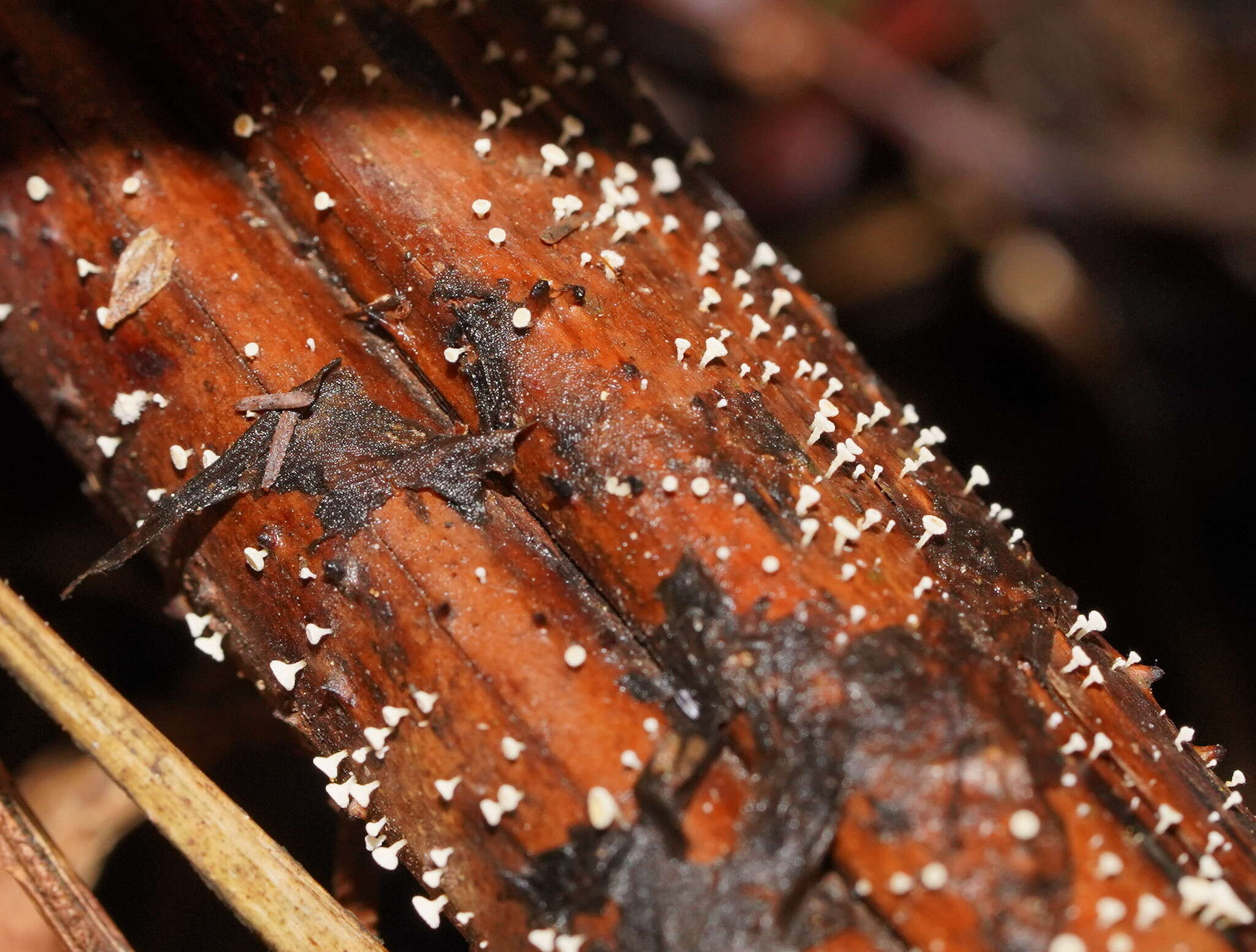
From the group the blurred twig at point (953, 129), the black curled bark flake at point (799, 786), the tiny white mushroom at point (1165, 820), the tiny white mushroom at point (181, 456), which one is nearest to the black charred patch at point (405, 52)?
the tiny white mushroom at point (181, 456)

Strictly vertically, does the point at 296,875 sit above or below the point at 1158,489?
above

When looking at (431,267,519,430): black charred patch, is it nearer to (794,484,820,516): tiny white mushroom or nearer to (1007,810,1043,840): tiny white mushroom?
(794,484,820,516): tiny white mushroom

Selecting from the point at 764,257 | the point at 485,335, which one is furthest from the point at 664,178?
the point at 485,335

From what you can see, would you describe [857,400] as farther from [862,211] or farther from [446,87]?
[862,211]

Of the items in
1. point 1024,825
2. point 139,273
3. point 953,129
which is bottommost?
point 1024,825

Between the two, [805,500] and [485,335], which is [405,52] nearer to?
[485,335]

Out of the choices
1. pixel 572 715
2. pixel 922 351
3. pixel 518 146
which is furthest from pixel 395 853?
pixel 922 351
